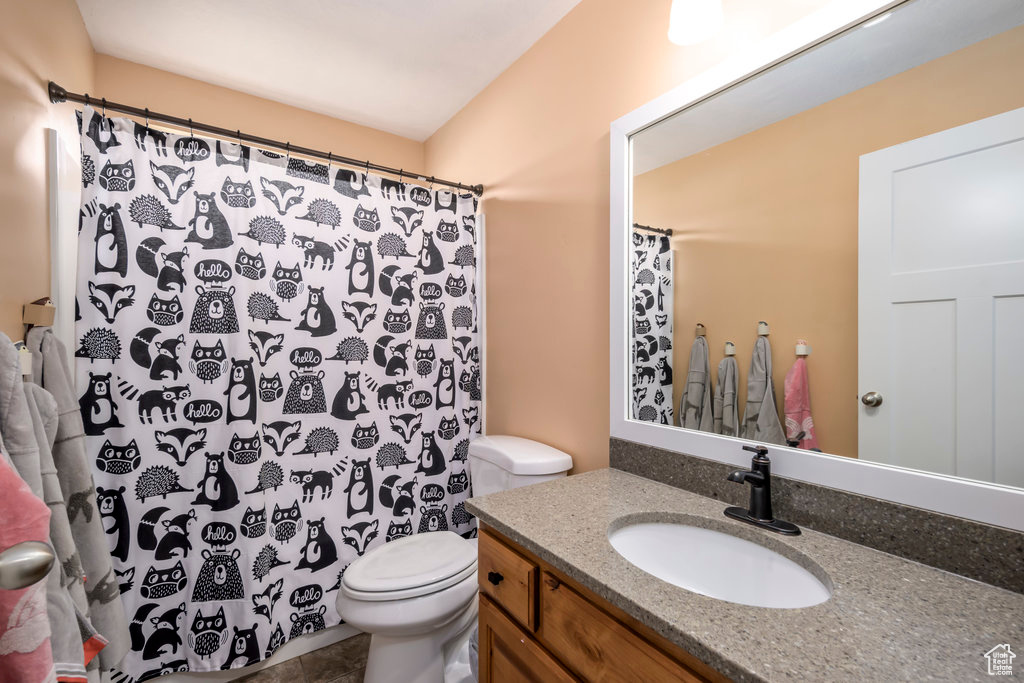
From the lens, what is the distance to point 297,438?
5.79 feet

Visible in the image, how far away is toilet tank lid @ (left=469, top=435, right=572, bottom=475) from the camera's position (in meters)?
1.59

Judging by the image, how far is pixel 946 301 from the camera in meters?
0.80

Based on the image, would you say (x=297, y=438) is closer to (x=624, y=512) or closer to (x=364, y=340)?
(x=364, y=340)

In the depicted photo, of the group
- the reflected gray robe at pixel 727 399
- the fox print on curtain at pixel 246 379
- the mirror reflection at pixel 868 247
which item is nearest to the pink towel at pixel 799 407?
the mirror reflection at pixel 868 247

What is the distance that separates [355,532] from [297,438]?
1.59 feet

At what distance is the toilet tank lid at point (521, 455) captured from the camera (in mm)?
1588

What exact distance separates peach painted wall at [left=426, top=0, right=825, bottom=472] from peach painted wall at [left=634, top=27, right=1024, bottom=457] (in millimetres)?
302

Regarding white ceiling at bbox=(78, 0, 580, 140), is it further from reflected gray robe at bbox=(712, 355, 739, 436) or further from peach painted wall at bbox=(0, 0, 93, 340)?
reflected gray robe at bbox=(712, 355, 739, 436)

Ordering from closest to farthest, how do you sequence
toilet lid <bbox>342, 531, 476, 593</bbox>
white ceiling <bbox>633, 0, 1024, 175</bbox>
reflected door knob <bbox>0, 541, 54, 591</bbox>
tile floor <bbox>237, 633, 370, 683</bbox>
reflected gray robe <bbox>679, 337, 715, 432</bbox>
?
reflected door knob <bbox>0, 541, 54, 591</bbox> < white ceiling <bbox>633, 0, 1024, 175</bbox> < reflected gray robe <bbox>679, 337, 715, 432</bbox> < toilet lid <bbox>342, 531, 476, 593</bbox> < tile floor <bbox>237, 633, 370, 683</bbox>

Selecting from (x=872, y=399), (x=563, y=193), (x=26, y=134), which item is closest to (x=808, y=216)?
(x=872, y=399)

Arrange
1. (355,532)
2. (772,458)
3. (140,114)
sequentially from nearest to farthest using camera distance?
(772,458) → (140,114) → (355,532)

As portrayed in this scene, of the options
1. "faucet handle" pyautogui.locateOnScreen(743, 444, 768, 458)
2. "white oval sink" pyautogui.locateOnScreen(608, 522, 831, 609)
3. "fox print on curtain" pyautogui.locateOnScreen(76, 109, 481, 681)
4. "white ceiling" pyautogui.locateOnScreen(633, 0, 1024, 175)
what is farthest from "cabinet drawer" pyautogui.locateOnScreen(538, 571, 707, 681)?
"fox print on curtain" pyautogui.locateOnScreen(76, 109, 481, 681)

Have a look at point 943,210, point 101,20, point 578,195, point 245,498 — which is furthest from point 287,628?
point 101,20

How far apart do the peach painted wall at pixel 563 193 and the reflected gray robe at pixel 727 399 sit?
16.5 inches
